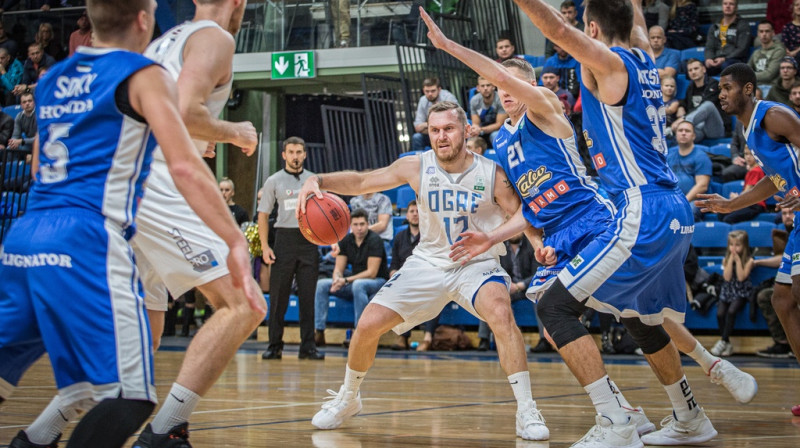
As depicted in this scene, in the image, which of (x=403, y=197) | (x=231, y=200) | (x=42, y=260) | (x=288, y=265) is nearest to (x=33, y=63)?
(x=231, y=200)

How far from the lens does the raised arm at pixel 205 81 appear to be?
10.7ft

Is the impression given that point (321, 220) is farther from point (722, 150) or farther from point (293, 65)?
point (293, 65)

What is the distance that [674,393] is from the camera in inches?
173

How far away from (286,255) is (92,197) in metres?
7.38

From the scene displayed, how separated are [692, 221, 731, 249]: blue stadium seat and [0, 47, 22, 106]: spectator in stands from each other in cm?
1185

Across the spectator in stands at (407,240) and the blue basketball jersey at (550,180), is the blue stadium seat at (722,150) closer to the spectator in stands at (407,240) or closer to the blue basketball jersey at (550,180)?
the spectator in stands at (407,240)

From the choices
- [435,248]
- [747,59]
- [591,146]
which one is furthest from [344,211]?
[747,59]

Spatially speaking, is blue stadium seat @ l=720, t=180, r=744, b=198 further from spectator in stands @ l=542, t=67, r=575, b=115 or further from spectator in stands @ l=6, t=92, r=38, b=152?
spectator in stands @ l=6, t=92, r=38, b=152

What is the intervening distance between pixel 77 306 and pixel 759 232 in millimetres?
9426

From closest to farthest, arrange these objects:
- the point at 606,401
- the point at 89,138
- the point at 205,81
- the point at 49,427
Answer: the point at 89,138 < the point at 49,427 < the point at 205,81 < the point at 606,401

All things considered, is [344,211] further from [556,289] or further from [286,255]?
[286,255]

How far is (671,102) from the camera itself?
1173 cm

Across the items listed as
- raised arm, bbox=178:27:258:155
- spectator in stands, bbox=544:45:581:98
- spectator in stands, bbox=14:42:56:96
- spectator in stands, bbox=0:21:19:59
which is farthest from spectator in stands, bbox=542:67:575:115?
spectator in stands, bbox=0:21:19:59

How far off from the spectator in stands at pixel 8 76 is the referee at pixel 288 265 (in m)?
8.75
